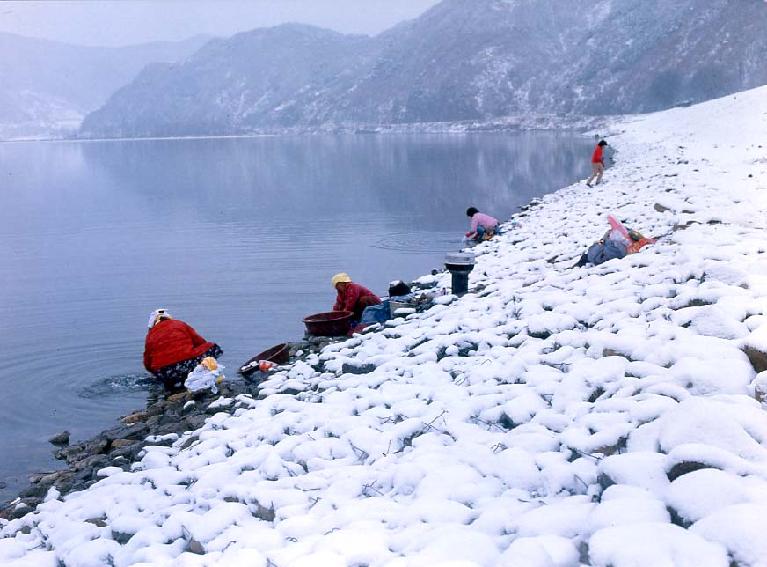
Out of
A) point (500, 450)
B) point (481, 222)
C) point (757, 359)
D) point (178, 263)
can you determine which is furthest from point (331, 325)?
point (178, 263)

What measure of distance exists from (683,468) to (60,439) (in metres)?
8.69

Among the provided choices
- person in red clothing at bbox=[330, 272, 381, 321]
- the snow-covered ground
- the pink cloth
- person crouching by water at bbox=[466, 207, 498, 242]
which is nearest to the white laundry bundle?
the snow-covered ground

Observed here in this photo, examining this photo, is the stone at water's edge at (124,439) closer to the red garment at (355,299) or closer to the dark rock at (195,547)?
the red garment at (355,299)

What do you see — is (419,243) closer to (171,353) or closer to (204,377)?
(171,353)

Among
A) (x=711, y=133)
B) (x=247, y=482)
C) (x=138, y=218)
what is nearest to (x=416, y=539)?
(x=247, y=482)

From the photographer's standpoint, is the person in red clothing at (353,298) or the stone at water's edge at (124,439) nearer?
the stone at water's edge at (124,439)

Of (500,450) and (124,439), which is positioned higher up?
(500,450)

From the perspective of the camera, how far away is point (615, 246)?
10.8 m

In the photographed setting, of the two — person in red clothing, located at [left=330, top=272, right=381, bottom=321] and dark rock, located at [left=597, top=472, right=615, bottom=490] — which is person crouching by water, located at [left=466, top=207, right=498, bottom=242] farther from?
dark rock, located at [left=597, top=472, right=615, bottom=490]

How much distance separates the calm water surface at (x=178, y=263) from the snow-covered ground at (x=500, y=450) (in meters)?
3.59

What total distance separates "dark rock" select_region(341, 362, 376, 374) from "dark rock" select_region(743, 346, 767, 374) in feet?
14.5

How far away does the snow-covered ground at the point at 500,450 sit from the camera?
4012 millimetres

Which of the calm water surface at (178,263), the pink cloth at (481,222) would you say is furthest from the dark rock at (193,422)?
the pink cloth at (481,222)

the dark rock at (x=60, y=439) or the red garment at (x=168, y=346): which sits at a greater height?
the red garment at (x=168, y=346)
